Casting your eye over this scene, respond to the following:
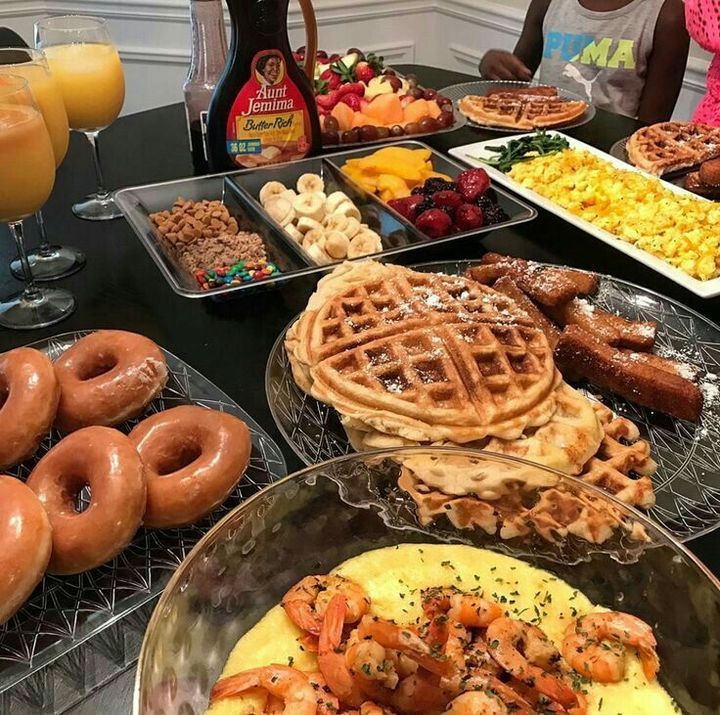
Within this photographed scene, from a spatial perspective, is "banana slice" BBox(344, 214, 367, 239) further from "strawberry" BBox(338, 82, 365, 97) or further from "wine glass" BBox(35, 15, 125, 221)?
Result: "strawberry" BBox(338, 82, 365, 97)

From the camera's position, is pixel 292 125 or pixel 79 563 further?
pixel 292 125

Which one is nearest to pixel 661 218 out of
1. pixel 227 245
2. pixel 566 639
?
Answer: pixel 227 245

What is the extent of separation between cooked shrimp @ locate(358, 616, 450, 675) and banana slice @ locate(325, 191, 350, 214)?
128cm

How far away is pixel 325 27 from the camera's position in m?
4.61

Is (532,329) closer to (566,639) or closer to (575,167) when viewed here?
(566,639)

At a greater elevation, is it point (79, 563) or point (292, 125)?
point (292, 125)

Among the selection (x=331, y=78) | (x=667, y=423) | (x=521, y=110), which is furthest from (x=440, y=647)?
(x=331, y=78)

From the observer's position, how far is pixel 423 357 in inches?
49.5

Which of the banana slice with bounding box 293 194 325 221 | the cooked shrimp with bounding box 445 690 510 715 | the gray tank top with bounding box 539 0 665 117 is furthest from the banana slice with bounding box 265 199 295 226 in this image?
the gray tank top with bounding box 539 0 665 117

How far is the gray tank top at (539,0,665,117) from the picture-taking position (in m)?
3.06

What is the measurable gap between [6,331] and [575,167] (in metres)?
1.53

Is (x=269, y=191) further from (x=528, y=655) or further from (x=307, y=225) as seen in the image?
(x=528, y=655)

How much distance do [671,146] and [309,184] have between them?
3.60ft

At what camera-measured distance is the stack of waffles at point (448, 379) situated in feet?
3.55
